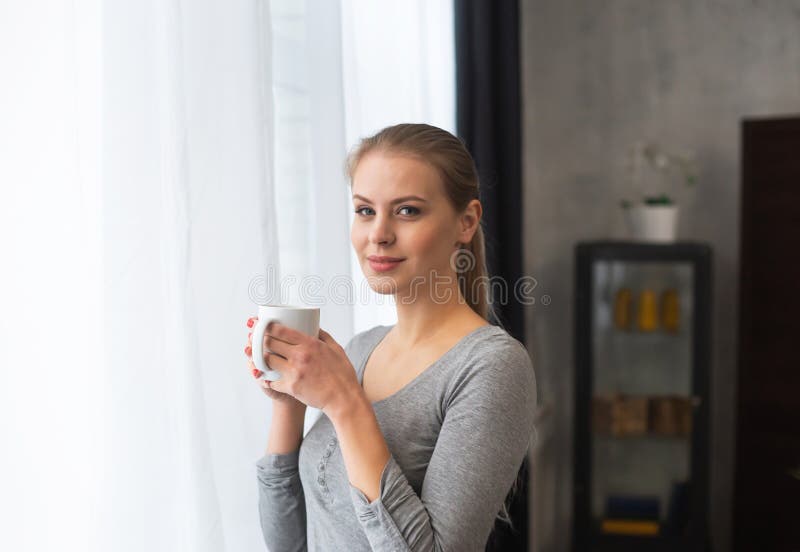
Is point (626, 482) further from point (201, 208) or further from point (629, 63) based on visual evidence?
point (201, 208)

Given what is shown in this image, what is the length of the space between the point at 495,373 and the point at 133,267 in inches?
19.3

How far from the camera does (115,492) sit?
964 mm

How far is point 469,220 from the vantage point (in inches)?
45.1

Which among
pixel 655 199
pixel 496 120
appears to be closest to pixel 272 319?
pixel 496 120

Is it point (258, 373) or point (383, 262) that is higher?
point (383, 262)

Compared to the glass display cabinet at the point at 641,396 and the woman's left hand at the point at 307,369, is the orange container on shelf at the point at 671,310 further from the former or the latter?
the woman's left hand at the point at 307,369

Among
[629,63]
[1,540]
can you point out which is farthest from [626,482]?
[1,540]

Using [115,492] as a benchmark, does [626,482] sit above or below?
below

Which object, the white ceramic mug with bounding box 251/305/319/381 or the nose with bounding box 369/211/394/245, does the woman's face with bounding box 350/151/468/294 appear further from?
the white ceramic mug with bounding box 251/305/319/381

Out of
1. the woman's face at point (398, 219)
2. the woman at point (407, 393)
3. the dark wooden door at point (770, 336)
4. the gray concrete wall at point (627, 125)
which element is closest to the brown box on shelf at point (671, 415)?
the dark wooden door at point (770, 336)

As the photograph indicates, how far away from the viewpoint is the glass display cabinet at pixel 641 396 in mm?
3061

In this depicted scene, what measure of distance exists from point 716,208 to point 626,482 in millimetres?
1291

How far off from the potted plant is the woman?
82.0 inches

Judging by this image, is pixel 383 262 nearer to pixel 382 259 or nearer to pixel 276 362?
pixel 382 259
